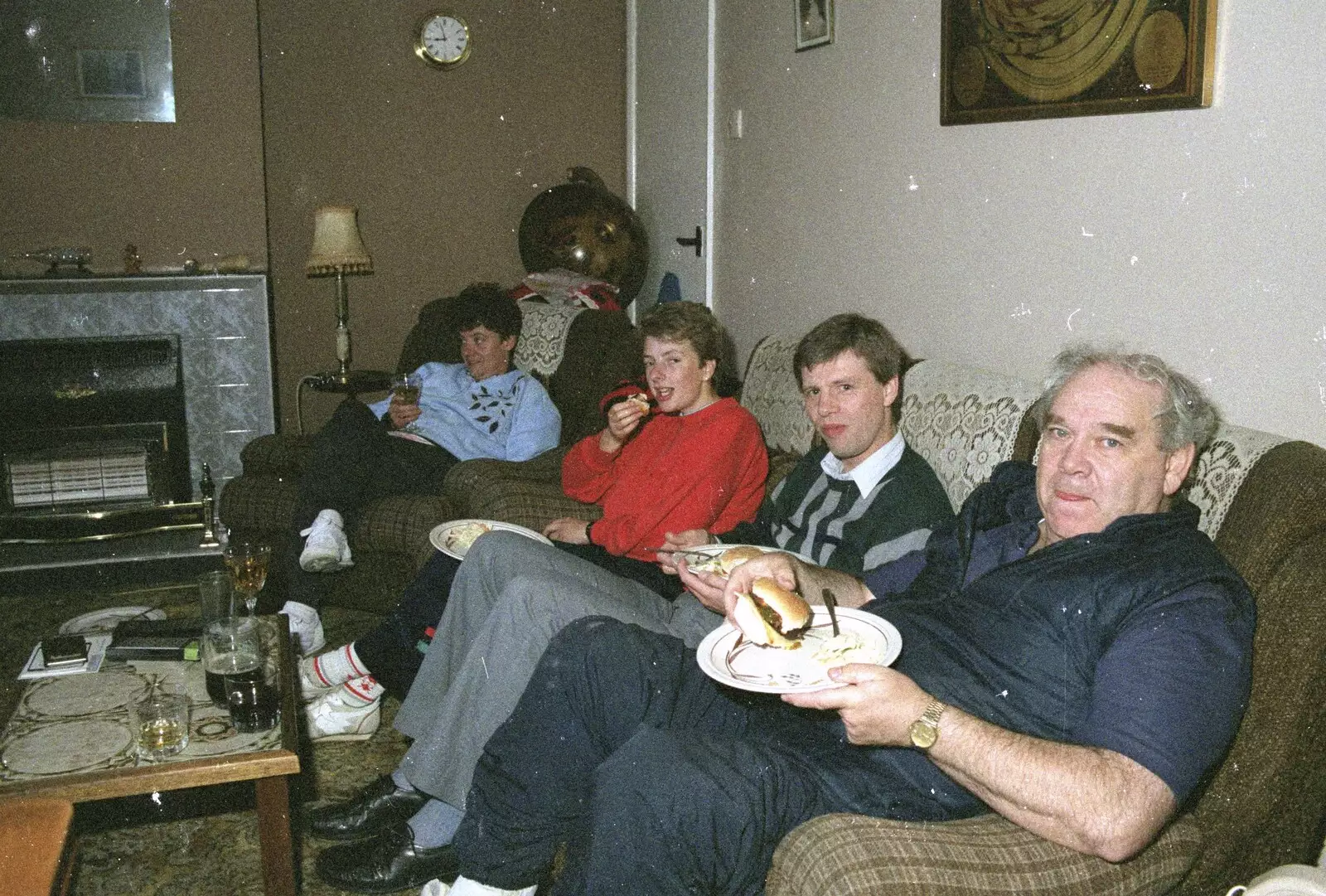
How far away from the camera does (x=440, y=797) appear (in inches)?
74.0

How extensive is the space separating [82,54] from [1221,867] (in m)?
4.64

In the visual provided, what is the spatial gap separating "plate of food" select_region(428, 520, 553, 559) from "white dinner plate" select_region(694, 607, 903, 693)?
2.62ft

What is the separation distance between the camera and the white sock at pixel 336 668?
2.53 m

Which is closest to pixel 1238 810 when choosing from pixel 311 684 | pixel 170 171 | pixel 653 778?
pixel 653 778

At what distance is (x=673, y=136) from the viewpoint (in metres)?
4.68

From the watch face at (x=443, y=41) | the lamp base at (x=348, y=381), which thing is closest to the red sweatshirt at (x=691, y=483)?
the lamp base at (x=348, y=381)

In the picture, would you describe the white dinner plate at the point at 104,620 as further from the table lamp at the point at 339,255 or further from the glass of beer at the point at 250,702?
the table lamp at the point at 339,255

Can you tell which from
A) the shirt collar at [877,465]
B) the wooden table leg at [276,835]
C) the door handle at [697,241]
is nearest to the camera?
the wooden table leg at [276,835]

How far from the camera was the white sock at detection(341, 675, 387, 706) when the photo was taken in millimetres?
2512

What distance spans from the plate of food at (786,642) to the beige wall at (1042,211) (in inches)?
31.6

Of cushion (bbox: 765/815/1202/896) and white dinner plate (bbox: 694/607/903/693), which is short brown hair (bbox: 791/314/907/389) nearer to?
white dinner plate (bbox: 694/607/903/693)

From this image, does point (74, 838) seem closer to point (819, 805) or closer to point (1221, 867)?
point (819, 805)

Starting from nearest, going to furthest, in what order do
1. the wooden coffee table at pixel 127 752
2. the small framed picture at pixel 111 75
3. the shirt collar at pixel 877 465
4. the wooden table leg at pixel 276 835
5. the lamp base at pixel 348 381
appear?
the wooden coffee table at pixel 127 752, the wooden table leg at pixel 276 835, the shirt collar at pixel 877 465, the small framed picture at pixel 111 75, the lamp base at pixel 348 381

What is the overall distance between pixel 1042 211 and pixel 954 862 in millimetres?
1496
